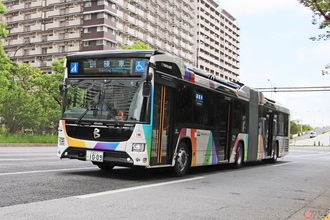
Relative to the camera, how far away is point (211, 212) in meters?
5.75

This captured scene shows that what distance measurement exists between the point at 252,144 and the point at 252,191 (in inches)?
334

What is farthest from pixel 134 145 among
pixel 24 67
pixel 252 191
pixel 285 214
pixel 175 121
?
pixel 24 67

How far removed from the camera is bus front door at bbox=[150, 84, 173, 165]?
29.7ft

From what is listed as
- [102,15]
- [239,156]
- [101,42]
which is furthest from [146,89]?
[102,15]

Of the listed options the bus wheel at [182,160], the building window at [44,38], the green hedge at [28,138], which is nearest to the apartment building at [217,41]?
the building window at [44,38]

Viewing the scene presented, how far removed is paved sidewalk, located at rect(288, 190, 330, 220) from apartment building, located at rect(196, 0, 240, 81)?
97.2 metres

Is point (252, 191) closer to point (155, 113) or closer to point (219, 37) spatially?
point (155, 113)

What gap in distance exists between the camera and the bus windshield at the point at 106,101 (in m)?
8.67

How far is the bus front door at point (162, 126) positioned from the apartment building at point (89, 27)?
5240 cm

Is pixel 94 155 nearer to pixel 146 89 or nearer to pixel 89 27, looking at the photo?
pixel 146 89

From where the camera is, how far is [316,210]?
6.51m

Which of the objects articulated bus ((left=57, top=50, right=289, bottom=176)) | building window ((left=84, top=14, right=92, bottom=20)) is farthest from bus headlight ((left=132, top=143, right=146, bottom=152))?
building window ((left=84, top=14, right=92, bottom=20))

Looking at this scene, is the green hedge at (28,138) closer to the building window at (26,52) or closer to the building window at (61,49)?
the building window at (61,49)

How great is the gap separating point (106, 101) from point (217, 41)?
4446 inches
